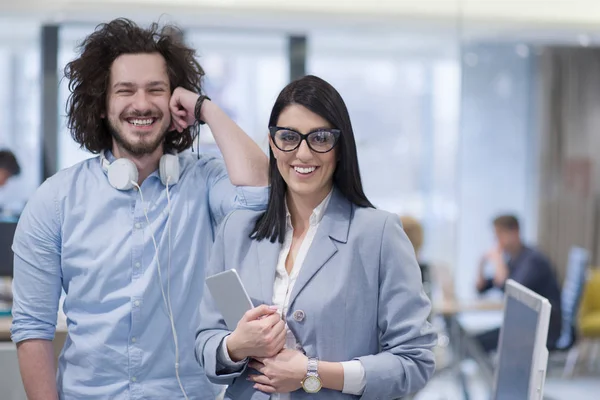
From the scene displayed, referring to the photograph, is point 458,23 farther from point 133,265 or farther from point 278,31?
point 133,265

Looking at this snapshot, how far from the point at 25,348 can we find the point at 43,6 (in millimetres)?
3943

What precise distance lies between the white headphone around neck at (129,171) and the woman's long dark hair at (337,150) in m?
0.36

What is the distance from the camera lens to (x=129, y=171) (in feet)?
6.81

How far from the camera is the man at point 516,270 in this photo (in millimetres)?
5527

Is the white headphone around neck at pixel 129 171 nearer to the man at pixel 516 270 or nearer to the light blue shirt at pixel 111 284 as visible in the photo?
the light blue shirt at pixel 111 284

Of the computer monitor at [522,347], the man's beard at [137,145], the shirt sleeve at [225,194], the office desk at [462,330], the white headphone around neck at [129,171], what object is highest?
the man's beard at [137,145]

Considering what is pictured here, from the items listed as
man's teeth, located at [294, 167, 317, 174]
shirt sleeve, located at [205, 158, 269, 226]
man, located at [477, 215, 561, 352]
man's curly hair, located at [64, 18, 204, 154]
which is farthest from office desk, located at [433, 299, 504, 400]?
man's teeth, located at [294, 167, 317, 174]

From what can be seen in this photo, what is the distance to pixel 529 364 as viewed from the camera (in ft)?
6.50

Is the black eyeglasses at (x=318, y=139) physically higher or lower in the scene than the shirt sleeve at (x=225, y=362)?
higher

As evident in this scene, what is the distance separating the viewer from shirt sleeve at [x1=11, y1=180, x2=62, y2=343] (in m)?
2.06

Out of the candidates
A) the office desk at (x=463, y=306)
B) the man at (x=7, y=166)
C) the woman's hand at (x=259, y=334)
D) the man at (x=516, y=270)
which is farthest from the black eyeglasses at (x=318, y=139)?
the man at (x=516, y=270)

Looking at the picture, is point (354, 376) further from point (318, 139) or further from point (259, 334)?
point (318, 139)

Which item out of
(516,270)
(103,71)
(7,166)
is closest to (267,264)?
(103,71)

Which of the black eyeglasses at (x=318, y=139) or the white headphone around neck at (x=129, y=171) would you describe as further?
the white headphone around neck at (x=129, y=171)
